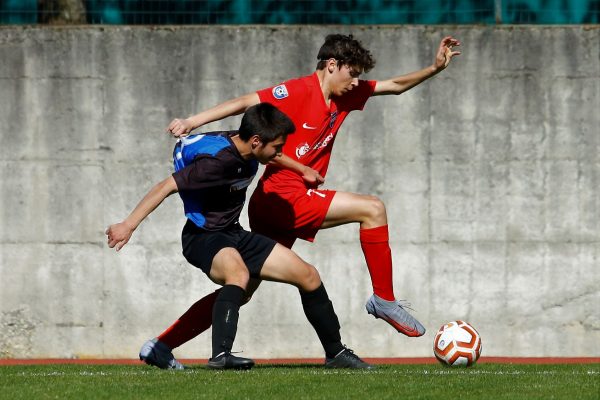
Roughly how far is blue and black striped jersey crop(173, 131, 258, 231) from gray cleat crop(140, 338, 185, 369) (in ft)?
3.17

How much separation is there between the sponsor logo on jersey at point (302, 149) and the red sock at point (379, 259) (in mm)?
660

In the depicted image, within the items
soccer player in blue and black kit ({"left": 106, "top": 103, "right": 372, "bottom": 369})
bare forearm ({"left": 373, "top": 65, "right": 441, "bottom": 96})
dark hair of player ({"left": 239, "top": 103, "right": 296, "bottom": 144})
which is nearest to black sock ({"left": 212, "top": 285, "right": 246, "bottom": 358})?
soccer player in blue and black kit ({"left": 106, "top": 103, "right": 372, "bottom": 369})

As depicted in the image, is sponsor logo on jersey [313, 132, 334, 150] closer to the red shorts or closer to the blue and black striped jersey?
the red shorts

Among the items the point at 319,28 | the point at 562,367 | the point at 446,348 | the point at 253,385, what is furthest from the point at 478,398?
the point at 319,28

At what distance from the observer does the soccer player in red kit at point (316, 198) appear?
26.0 ft

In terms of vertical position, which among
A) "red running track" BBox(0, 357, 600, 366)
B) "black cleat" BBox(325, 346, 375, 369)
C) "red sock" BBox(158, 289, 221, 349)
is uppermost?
"red sock" BBox(158, 289, 221, 349)

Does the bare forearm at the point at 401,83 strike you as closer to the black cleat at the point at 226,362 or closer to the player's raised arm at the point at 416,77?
the player's raised arm at the point at 416,77

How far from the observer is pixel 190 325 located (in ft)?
26.5

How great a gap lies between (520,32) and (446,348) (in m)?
4.28

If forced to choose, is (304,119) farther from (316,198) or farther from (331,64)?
(316,198)

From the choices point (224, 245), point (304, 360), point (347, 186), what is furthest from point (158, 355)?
point (347, 186)

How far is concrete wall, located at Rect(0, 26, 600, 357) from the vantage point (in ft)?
36.3

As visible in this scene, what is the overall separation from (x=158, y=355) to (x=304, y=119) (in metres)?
1.87

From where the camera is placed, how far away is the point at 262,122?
7332mm
